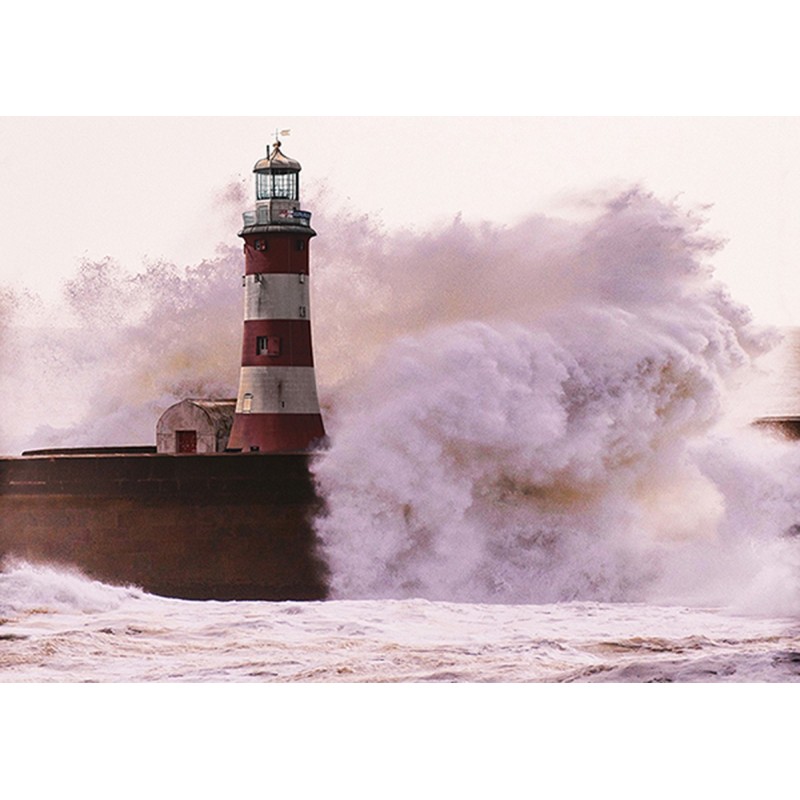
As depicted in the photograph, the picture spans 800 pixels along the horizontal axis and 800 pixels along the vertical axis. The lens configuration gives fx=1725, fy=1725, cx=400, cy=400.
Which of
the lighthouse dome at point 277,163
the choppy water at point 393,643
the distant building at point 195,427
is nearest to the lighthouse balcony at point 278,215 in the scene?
the lighthouse dome at point 277,163

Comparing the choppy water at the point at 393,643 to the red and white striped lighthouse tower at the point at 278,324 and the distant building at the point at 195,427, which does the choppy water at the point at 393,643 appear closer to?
the distant building at the point at 195,427

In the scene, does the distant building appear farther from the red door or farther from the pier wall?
the pier wall

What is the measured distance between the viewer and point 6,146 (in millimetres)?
9711

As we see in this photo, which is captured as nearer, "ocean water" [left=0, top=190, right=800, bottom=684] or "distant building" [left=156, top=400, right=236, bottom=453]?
"ocean water" [left=0, top=190, right=800, bottom=684]

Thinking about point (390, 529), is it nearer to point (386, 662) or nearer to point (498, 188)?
point (386, 662)

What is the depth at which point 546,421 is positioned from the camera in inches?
380

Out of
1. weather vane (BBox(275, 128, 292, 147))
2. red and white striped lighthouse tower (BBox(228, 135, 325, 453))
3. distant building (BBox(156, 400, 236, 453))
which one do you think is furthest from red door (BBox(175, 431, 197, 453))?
weather vane (BBox(275, 128, 292, 147))

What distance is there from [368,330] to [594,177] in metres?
1.52

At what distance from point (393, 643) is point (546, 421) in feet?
4.93

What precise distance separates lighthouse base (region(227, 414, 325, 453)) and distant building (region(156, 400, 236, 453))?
0.14m

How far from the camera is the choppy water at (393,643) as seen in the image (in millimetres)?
9367

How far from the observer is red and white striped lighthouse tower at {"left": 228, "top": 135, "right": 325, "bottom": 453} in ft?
31.7

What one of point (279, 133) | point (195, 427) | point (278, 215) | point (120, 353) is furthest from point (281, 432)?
point (279, 133)

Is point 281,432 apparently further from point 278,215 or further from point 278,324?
point 278,215
